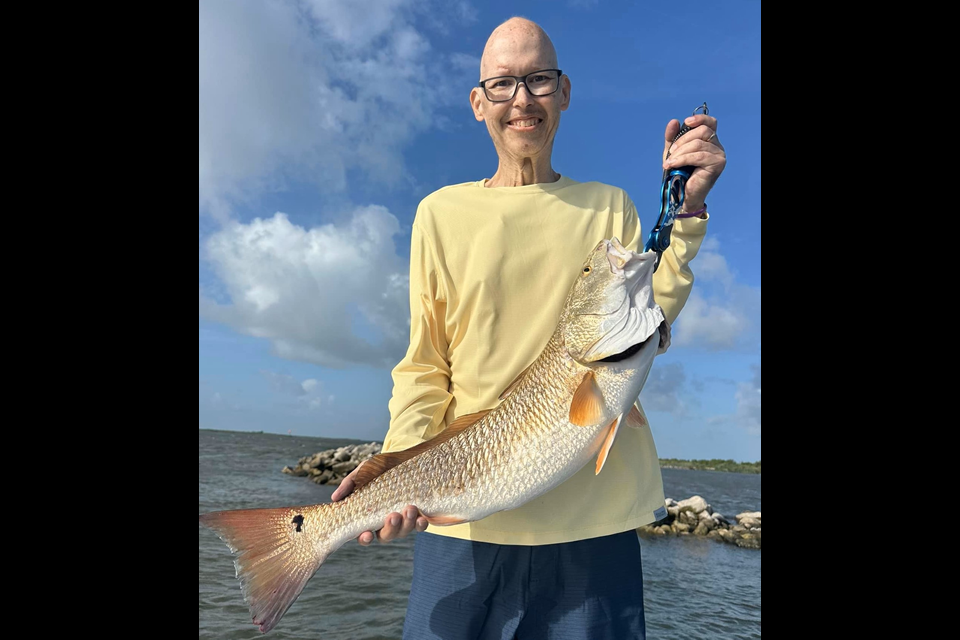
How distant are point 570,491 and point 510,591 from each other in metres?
0.48

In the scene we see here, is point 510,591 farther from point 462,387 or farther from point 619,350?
point 619,350

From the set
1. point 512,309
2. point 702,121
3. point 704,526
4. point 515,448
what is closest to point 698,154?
point 702,121

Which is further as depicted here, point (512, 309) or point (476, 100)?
point (476, 100)

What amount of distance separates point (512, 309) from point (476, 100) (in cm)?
108

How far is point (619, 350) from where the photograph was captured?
1984 mm

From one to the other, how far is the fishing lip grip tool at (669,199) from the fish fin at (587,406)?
593 millimetres

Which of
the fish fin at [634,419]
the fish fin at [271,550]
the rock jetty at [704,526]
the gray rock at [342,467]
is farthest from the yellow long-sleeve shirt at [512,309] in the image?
the gray rock at [342,467]

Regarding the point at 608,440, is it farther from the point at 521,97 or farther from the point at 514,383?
the point at 521,97

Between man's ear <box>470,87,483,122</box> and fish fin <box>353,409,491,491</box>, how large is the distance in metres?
1.43

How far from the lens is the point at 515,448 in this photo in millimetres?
2057

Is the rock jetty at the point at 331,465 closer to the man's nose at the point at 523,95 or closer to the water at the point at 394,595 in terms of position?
the water at the point at 394,595
